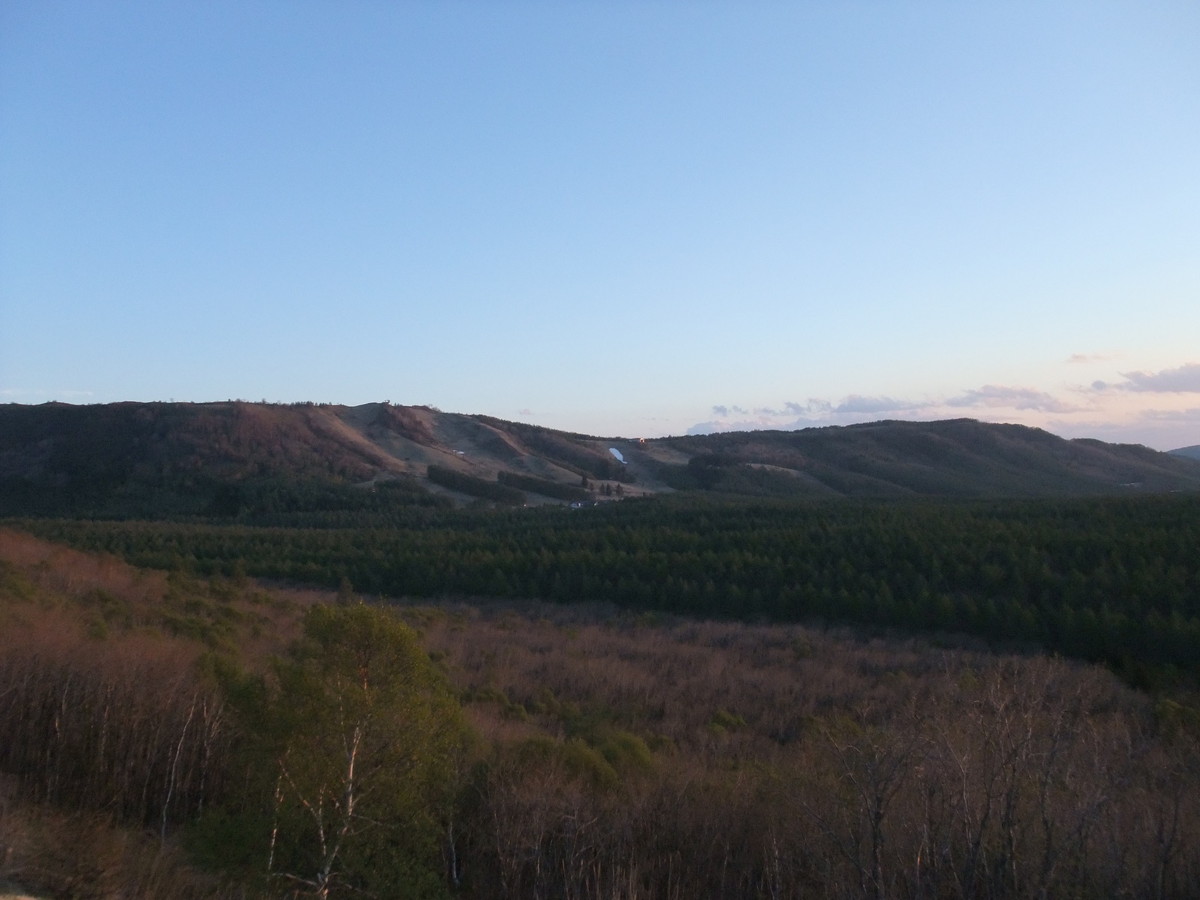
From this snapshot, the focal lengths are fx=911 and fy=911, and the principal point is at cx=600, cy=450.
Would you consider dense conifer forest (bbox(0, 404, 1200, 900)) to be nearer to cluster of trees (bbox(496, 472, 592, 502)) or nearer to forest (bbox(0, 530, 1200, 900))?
forest (bbox(0, 530, 1200, 900))

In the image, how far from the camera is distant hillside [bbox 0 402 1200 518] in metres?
61.9

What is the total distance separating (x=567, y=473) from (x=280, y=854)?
71229 mm

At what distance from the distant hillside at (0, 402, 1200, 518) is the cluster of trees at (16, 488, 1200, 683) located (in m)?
15.3

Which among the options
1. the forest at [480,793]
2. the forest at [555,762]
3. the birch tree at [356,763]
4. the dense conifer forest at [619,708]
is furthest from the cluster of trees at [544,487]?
the birch tree at [356,763]

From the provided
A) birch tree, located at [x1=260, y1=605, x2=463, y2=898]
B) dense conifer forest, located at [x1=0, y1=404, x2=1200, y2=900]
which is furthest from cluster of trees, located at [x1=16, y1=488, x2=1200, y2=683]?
birch tree, located at [x1=260, y1=605, x2=463, y2=898]

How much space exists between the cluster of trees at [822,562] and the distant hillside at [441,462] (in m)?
15.3

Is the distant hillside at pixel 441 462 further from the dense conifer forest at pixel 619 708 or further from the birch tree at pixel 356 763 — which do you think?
the birch tree at pixel 356 763

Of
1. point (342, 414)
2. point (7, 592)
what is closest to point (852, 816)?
point (7, 592)

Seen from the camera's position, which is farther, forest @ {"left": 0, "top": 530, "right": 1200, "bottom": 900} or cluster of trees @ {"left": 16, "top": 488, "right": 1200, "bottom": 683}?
cluster of trees @ {"left": 16, "top": 488, "right": 1200, "bottom": 683}

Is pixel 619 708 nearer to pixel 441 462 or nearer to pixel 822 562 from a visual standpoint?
pixel 822 562

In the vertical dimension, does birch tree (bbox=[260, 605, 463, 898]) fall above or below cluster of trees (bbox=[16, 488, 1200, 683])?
above

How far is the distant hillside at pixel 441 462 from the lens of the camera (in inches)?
2436

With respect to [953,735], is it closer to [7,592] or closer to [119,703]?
[119,703]

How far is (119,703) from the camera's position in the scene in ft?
30.4
